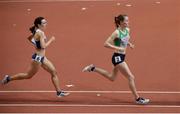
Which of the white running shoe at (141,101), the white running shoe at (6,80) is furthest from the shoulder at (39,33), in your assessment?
the white running shoe at (141,101)

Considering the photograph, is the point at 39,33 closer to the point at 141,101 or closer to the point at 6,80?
the point at 6,80

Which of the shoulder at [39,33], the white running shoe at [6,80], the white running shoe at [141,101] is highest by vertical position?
the shoulder at [39,33]

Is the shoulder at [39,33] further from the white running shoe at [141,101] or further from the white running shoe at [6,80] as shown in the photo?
the white running shoe at [141,101]

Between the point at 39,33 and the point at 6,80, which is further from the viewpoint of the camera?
the point at 6,80

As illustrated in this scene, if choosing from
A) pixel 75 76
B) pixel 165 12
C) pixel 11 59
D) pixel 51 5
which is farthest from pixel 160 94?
pixel 51 5

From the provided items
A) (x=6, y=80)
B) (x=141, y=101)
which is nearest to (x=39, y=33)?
(x=6, y=80)

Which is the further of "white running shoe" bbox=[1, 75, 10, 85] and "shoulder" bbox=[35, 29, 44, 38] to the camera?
"white running shoe" bbox=[1, 75, 10, 85]

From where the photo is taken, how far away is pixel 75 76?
12.4 meters

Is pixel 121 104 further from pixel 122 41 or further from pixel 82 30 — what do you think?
pixel 82 30

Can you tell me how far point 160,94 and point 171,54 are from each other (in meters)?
2.81

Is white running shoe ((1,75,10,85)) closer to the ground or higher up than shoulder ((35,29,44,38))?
closer to the ground

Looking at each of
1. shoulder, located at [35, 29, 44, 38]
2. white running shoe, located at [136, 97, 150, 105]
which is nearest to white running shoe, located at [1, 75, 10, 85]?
shoulder, located at [35, 29, 44, 38]

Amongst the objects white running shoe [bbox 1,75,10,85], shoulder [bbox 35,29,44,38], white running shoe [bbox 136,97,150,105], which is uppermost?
shoulder [bbox 35,29,44,38]

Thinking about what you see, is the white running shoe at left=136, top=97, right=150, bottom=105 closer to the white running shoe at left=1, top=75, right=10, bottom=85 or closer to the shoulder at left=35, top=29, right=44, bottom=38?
the shoulder at left=35, top=29, right=44, bottom=38
